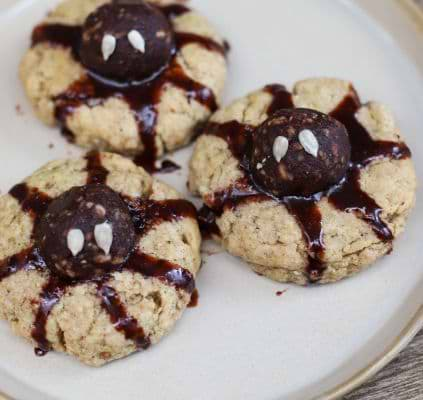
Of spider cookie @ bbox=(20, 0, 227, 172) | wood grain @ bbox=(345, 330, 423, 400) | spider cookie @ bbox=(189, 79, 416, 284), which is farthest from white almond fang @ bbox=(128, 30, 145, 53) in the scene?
wood grain @ bbox=(345, 330, 423, 400)

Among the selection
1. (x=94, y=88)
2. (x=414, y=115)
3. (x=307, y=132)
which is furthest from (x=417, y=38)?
(x=94, y=88)

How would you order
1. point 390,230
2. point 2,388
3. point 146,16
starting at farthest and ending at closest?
1. point 146,16
2. point 390,230
3. point 2,388

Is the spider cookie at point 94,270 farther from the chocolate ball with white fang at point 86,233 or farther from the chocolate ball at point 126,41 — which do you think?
the chocolate ball at point 126,41

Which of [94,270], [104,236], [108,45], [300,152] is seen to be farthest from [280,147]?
[108,45]

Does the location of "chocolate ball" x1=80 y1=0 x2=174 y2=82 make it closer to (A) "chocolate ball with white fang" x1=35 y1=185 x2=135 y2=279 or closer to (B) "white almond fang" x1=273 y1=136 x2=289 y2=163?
(A) "chocolate ball with white fang" x1=35 y1=185 x2=135 y2=279

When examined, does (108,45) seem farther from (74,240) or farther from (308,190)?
(308,190)

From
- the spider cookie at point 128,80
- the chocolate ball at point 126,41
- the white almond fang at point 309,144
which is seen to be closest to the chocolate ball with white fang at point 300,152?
the white almond fang at point 309,144

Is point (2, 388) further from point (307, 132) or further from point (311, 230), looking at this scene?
point (307, 132)
